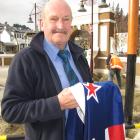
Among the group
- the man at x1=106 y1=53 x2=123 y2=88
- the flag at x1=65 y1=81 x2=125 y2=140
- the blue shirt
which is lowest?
the man at x1=106 y1=53 x2=123 y2=88

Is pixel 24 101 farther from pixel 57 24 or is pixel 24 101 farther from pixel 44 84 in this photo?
pixel 57 24

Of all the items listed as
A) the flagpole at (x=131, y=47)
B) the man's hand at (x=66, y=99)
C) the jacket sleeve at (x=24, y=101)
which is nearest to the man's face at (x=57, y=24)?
the jacket sleeve at (x=24, y=101)

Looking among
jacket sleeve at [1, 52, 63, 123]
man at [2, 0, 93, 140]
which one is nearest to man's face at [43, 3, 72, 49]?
man at [2, 0, 93, 140]

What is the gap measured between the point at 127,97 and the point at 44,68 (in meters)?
3.39

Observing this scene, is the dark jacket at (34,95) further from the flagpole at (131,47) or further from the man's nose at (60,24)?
the flagpole at (131,47)

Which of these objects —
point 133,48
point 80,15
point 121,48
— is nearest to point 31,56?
point 133,48

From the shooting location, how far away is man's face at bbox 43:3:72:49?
2389mm

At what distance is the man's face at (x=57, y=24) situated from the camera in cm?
239

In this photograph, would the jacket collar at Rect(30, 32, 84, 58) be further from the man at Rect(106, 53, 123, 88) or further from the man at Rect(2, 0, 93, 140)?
the man at Rect(106, 53, 123, 88)

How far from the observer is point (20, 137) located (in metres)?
4.33

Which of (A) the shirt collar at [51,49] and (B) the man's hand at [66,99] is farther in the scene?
(A) the shirt collar at [51,49]

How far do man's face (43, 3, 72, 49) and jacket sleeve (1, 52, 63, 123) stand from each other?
9.6 inches

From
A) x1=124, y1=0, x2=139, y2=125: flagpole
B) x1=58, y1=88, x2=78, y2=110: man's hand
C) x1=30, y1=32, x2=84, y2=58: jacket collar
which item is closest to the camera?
x1=58, y1=88, x2=78, y2=110: man's hand

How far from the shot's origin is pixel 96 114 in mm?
2344
